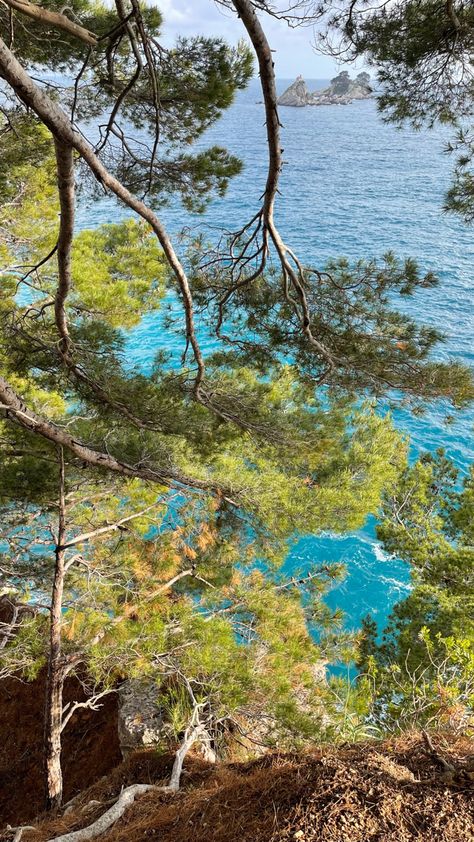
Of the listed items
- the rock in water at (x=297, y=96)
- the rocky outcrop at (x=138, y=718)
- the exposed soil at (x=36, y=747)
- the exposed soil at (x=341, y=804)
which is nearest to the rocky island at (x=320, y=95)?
the rock in water at (x=297, y=96)

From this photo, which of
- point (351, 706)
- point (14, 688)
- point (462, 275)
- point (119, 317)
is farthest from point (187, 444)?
point (462, 275)

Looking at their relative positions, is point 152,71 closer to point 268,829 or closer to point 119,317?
point 268,829

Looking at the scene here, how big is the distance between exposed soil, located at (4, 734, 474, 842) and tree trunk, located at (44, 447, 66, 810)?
1253 millimetres

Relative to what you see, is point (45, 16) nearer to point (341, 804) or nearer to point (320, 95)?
point (341, 804)

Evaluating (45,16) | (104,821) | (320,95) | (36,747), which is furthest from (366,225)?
(320,95)

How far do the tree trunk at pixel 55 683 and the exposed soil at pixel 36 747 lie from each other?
0.98m

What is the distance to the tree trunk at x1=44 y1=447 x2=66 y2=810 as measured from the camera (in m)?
3.47

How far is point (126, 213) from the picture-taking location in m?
19.4

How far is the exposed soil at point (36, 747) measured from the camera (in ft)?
15.7

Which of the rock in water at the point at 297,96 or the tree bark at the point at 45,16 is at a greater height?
the rock in water at the point at 297,96

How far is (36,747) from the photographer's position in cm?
539

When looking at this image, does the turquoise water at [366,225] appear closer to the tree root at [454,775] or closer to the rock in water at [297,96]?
the tree root at [454,775]

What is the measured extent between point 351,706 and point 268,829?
171cm

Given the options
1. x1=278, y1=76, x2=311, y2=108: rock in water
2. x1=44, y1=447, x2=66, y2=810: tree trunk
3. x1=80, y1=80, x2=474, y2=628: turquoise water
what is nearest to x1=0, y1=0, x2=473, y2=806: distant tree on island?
x1=44, y1=447, x2=66, y2=810: tree trunk
